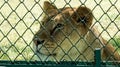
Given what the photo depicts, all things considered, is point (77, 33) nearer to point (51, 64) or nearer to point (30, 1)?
point (51, 64)

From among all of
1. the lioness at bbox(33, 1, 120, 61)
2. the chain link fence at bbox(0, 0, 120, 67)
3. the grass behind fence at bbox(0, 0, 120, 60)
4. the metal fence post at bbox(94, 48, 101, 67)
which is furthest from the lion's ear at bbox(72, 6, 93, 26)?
the metal fence post at bbox(94, 48, 101, 67)

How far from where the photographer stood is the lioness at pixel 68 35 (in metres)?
5.91

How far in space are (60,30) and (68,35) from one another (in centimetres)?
24

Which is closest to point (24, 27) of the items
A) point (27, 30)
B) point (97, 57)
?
point (27, 30)

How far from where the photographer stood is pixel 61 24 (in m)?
6.18

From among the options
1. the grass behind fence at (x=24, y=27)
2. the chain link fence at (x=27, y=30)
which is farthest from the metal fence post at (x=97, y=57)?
the grass behind fence at (x=24, y=27)

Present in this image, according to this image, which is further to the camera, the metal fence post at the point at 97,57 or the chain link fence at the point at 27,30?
the chain link fence at the point at 27,30

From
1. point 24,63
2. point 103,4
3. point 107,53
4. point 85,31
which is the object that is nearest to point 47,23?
point 85,31

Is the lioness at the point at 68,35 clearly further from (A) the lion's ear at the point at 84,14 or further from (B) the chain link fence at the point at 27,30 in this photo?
(B) the chain link fence at the point at 27,30

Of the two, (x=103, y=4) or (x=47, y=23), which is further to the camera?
(x=103, y=4)

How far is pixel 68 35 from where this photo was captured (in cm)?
591

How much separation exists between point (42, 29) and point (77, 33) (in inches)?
18.8

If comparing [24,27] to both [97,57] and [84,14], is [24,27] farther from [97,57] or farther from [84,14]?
[97,57]

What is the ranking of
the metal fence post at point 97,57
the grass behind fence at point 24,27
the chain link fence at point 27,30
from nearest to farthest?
the metal fence post at point 97,57 → the chain link fence at point 27,30 → the grass behind fence at point 24,27
